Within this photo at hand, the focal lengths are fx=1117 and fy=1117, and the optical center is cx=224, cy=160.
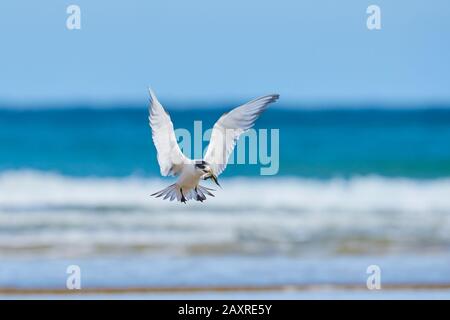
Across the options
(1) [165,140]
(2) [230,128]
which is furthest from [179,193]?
(2) [230,128]

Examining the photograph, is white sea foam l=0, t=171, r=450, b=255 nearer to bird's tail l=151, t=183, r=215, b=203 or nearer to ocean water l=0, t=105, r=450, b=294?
ocean water l=0, t=105, r=450, b=294

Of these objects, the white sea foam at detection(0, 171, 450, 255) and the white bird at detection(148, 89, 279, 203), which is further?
the white sea foam at detection(0, 171, 450, 255)

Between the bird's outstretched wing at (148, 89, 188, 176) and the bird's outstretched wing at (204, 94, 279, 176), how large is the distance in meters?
0.17

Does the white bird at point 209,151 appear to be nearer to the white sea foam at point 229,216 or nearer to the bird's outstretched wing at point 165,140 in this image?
the bird's outstretched wing at point 165,140

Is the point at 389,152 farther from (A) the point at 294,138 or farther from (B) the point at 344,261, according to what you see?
(B) the point at 344,261

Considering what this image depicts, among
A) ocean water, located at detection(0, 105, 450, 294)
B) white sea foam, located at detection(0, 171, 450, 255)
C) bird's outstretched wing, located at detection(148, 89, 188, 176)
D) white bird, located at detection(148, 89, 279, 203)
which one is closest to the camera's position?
bird's outstretched wing, located at detection(148, 89, 188, 176)

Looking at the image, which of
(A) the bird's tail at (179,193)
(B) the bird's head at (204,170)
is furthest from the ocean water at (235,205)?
(B) the bird's head at (204,170)

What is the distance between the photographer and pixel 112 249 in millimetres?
7473

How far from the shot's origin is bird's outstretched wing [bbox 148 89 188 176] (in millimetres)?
5430

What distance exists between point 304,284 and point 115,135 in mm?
7512

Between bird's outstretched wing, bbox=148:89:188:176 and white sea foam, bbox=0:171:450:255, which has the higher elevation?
bird's outstretched wing, bbox=148:89:188:176

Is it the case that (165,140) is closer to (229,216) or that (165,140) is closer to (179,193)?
(179,193)

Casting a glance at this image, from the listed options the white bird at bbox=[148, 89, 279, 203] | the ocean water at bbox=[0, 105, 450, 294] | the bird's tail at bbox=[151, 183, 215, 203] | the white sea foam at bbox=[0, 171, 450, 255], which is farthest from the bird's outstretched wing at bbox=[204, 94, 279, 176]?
the white sea foam at bbox=[0, 171, 450, 255]
